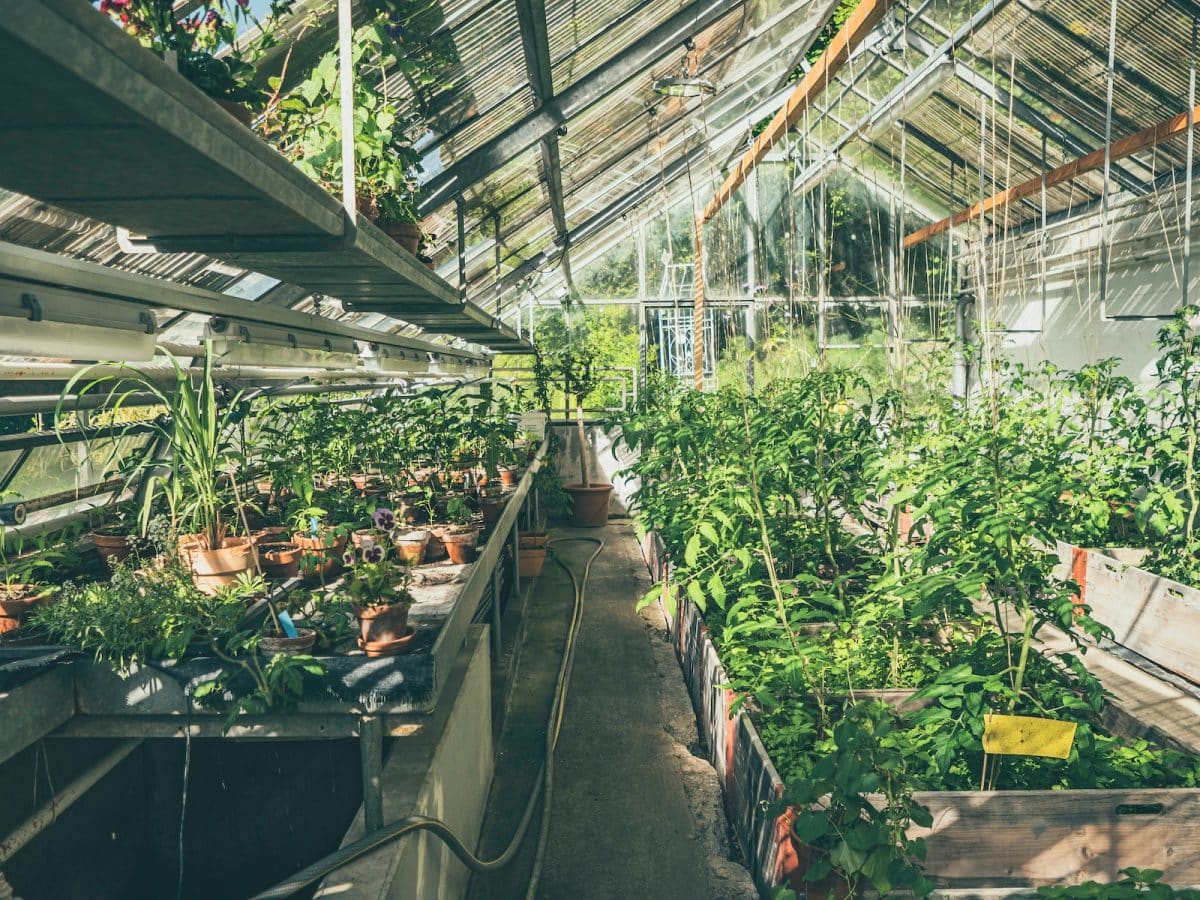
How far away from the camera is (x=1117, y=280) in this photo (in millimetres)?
8766

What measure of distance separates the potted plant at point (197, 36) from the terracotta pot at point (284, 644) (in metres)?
1.02

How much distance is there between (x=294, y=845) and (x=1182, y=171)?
7.82 m

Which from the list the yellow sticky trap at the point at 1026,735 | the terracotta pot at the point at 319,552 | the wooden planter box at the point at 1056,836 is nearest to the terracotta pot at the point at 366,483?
the terracotta pot at the point at 319,552

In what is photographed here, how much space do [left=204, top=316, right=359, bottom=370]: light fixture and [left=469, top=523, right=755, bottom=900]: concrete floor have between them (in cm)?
169

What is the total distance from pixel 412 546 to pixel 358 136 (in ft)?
3.97

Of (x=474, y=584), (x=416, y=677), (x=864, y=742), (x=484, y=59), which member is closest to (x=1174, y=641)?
(x=864, y=742)

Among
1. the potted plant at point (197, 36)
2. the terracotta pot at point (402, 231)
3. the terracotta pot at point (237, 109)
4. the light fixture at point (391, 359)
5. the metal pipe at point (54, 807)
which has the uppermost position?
the potted plant at point (197, 36)

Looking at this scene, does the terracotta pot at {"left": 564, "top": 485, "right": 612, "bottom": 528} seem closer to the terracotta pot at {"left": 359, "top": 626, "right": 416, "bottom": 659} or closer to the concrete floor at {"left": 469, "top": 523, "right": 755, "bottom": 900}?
the concrete floor at {"left": 469, "top": 523, "right": 755, "bottom": 900}

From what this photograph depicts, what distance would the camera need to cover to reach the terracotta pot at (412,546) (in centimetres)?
281

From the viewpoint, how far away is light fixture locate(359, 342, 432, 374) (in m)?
3.41

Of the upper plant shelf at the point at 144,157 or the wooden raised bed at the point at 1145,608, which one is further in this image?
the wooden raised bed at the point at 1145,608


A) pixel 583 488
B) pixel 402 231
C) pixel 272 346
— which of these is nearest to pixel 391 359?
pixel 402 231

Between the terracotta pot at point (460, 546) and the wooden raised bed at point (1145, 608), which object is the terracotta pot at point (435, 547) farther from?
the wooden raised bed at point (1145, 608)

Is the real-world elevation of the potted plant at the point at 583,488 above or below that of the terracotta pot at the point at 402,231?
below
